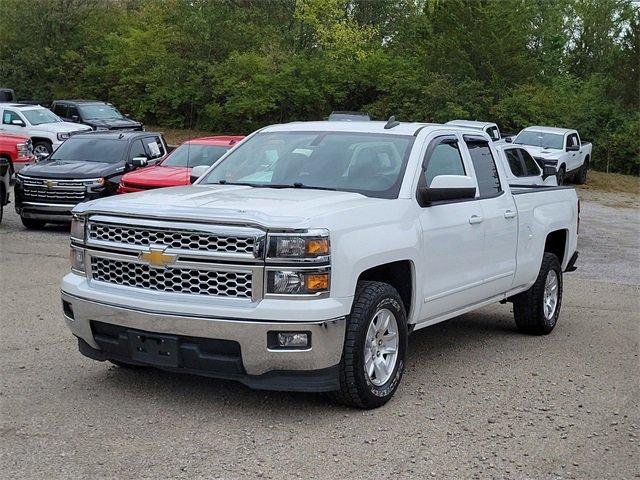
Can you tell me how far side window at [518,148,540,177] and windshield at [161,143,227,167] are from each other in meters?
5.24

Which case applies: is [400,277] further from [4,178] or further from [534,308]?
[4,178]

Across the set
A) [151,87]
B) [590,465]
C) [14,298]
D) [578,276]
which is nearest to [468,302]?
[590,465]

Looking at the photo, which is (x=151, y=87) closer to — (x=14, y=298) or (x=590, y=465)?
(x=14, y=298)

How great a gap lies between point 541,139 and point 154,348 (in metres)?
23.0

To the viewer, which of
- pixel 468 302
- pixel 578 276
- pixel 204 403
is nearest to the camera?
pixel 204 403

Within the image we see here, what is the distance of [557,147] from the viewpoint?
2664 cm

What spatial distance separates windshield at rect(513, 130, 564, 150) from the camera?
26797 mm

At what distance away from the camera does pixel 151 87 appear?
39.2 meters

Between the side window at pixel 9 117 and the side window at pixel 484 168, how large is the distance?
20.9m

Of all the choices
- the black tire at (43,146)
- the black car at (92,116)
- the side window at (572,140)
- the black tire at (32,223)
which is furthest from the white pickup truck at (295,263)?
the black car at (92,116)

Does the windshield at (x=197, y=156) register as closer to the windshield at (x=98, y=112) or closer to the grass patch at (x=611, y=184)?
the windshield at (x=98, y=112)

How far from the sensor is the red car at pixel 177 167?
14.1m

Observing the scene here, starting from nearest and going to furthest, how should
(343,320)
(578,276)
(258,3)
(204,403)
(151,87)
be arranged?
1. (343,320)
2. (204,403)
3. (578,276)
4. (151,87)
5. (258,3)

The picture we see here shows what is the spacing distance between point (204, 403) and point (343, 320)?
3.59 feet
